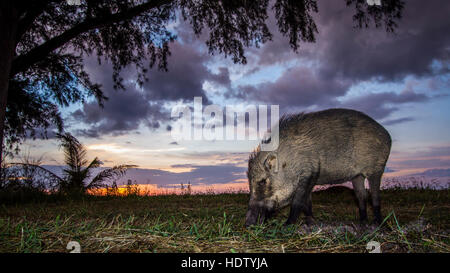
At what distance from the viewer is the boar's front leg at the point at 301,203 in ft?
12.4

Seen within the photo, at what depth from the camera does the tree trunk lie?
6.68 meters

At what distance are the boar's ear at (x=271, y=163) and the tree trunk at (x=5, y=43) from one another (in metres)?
5.58

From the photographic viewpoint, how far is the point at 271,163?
407 cm

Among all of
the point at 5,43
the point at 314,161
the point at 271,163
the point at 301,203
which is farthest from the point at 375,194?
the point at 5,43

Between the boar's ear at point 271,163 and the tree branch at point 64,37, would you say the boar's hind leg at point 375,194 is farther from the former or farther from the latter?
the tree branch at point 64,37

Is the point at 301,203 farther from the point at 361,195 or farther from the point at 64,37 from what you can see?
the point at 64,37

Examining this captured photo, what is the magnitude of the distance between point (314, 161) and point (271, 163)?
63cm

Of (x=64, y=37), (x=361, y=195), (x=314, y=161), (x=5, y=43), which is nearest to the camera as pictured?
(x=314, y=161)

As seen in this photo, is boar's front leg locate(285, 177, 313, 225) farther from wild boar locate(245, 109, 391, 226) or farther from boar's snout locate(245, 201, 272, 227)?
boar's snout locate(245, 201, 272, 227)

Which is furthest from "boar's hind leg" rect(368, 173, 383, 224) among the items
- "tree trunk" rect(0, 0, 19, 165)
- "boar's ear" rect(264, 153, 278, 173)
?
"tree trunk" rect(0, 0, 19, 165)
